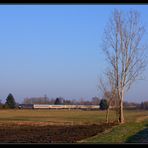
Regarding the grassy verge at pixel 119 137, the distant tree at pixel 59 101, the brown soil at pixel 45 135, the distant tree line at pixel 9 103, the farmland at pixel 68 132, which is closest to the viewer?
the grassy verge at pixel 119 137

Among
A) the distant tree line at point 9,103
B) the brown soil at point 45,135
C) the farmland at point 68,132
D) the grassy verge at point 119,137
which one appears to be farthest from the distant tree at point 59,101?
the grassy verge at point 119,137

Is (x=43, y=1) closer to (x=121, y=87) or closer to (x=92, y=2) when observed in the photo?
(x=92, y=2)

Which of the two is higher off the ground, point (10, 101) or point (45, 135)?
point (10, 101)

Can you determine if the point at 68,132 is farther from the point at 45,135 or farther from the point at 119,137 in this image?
the point at 119,137

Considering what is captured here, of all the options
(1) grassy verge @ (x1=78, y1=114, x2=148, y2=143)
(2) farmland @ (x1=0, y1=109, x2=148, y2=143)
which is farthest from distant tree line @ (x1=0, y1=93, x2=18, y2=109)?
(1) grassy verge @ (x1=78, y1=114, x2=148, y2=143)

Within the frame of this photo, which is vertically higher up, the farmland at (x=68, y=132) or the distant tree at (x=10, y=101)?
the distant tree at (x=10, y=101)

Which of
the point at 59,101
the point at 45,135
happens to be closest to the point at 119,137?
the point at 45,135

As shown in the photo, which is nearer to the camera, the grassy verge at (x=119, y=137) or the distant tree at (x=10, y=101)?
the grassy verge at (x=119, y=137)

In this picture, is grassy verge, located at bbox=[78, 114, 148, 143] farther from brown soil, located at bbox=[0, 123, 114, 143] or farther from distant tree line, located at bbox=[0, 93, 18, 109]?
distant tree line, located at bbox=[0, 93, 18, 109]

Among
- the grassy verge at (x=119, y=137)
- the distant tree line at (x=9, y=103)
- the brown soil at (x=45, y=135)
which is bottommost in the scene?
the brown soil at (x=45, y=135)

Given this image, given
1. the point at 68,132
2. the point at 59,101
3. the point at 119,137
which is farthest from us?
the point at 59,101

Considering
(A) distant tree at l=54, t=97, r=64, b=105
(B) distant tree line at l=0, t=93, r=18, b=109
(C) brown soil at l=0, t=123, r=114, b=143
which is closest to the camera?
(C) brown soil at l=0, t=123, r=114, b=143

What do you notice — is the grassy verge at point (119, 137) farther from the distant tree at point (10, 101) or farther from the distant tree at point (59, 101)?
the distant tree at point (59, 101)

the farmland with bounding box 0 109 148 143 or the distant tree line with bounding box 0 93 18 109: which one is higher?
the distant tree line with bounding box 0 93 18 109
